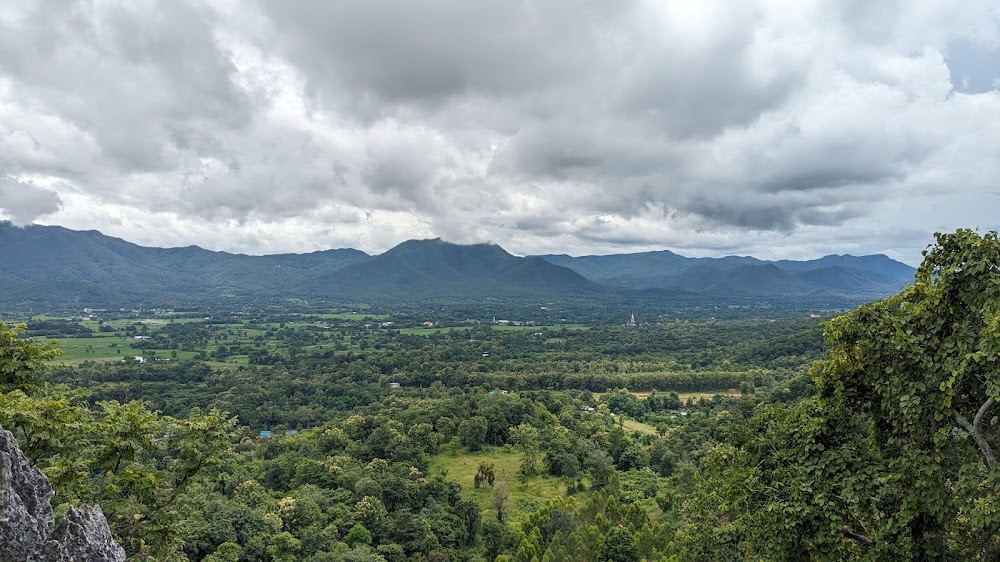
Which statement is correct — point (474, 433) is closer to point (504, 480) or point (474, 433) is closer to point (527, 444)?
point (527, 444)

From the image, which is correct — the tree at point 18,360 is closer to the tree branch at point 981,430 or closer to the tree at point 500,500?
the tree branch at point 981,430

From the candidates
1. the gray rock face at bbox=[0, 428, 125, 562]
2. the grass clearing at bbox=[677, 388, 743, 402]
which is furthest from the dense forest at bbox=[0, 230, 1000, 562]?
the grass clearing at bbox=[677, 388, 743, 402]

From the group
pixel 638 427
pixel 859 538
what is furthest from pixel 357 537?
pixel 638 427

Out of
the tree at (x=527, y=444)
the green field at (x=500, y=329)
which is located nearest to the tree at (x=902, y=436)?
the tree at (x=527, y=444)

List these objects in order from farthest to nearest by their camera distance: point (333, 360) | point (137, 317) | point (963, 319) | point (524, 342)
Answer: point (137, 317), point (524, 342), point (333, 360), point (963, 319)

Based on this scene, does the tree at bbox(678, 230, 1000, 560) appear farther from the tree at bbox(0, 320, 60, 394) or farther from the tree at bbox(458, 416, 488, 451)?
the tree at bbox(458, 416, 488, 451)

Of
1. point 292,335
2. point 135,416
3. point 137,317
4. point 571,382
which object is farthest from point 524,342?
point 137,317

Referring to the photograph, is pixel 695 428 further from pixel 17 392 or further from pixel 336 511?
pixel 17 392
